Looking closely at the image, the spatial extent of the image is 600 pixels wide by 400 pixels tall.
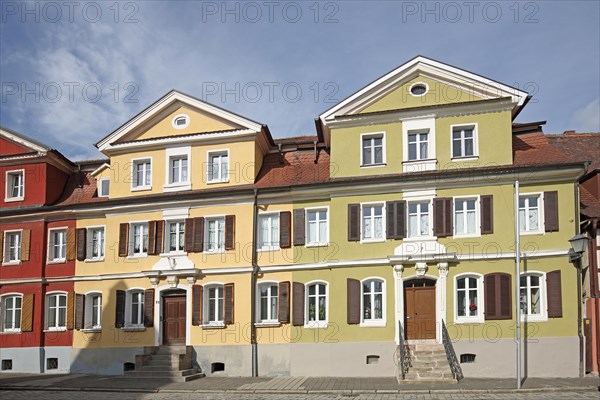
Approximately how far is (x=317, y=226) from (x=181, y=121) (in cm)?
768

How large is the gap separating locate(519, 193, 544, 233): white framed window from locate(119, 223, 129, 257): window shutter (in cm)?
1591

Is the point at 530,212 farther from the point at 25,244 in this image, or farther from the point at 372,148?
the point at 25,244

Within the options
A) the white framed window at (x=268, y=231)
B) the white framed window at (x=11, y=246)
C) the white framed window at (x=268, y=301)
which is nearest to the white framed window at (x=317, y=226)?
the white framed window at (x=268, y=231)

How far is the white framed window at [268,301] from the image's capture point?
26125mm

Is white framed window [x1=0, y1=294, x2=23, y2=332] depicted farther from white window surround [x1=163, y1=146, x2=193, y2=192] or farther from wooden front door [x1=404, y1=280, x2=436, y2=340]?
wooden front door [x1=404, y1=280, x2=436, y2=340]

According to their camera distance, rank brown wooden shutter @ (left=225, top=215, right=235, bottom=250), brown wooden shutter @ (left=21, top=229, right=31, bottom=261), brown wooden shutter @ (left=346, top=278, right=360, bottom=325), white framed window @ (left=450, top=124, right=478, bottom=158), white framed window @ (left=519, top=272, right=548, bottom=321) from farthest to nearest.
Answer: brown wooden shutter @ (left=21, top=229, right=31, bottom=261) < brown wooden shutter @ (left=225, top=215, right=235, bottom=250) < white framed window @ (left=450, top=124, right=478, bottom=158) < brown wooden shutter @ (left=346, top=278, right=360, bottom=325) < white framed window @ (left=519, top=272, right=548, bottom=321)

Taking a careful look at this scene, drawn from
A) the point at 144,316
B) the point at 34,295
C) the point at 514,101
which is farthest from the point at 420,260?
the point at 34,295

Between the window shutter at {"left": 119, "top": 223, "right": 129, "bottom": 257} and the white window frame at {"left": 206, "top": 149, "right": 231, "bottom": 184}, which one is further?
the window shutter at {"left": 119, "top": 223, "right": 129, "bottom": 257}

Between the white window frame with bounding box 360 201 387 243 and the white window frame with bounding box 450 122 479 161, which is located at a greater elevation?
the white window frame with bounding box 450 122 479 161

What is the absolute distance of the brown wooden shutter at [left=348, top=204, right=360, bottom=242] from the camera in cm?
2491

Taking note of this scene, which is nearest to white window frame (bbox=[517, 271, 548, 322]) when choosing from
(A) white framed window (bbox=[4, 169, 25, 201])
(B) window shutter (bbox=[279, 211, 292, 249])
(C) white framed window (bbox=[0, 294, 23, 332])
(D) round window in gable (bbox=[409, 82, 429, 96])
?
(D) round window in gable (bbox=[409, 82, 429, 96])

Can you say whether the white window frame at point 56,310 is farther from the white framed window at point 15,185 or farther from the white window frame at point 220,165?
the white window frame at point 220,165

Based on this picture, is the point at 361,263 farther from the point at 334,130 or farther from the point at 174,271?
the point at 174,271

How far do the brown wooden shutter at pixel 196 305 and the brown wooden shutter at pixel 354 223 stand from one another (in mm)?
6620
